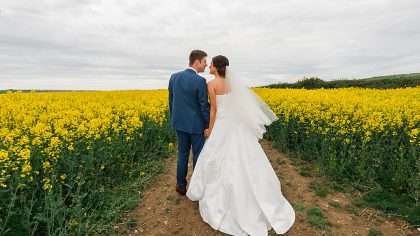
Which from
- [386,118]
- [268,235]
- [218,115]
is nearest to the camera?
[268,235]

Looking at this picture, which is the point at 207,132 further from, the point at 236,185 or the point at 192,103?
the point at 236,185

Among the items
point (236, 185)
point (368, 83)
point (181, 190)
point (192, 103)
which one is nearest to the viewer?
point (236, 185)

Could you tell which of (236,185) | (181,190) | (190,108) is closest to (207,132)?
(190,108)

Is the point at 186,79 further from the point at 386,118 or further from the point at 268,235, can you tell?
the point at 386,118

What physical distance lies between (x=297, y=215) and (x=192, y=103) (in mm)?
2491

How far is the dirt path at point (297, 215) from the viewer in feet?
15.4

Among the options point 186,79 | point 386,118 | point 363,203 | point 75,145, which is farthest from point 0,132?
point 386,118

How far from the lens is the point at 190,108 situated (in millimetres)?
→ 5309

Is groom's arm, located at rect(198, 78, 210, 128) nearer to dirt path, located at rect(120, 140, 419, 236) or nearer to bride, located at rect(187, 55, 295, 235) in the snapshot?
bride, located at rect(187, 55, 295, 235)

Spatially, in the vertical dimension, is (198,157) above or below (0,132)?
below

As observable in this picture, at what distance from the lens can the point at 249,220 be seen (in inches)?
177

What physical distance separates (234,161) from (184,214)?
121 centimetres

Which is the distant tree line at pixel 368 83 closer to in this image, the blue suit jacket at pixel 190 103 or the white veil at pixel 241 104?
the white veil at pixel 241 104

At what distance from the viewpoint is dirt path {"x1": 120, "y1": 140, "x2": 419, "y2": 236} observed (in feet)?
15.4
